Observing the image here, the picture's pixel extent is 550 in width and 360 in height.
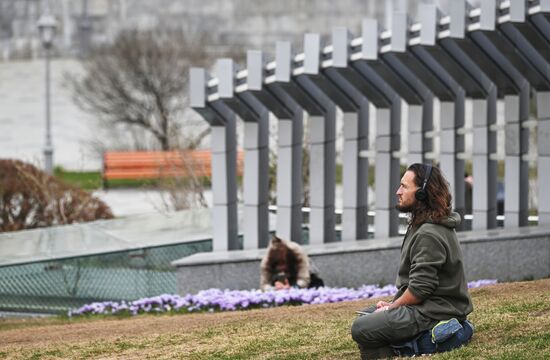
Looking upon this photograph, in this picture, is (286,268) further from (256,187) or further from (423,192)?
(423,192)

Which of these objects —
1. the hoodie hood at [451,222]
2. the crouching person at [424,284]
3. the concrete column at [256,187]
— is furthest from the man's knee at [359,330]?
the concrete column at [256,187]

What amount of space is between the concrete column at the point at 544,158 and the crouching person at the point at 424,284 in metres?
8.71

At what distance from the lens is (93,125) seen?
5425cm

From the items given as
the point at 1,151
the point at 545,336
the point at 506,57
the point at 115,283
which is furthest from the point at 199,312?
the point at 1,151

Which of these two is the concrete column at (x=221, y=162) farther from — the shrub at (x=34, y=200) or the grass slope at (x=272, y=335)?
the grass slope at (x=272, y=335)

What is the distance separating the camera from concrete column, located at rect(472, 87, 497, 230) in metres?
20.6

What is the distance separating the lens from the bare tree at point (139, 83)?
4700cm

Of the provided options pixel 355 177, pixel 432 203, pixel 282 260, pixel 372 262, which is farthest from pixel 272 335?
pixel 355 177

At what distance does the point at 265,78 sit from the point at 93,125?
3344 cm

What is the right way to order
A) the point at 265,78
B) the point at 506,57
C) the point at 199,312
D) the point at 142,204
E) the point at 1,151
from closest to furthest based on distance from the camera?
the point at 199,312 → the point at 506,57 → the point at 265,78 → the point at 142,204 → the point at 1,151

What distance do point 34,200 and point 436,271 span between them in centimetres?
1636

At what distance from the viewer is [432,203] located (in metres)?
11.1

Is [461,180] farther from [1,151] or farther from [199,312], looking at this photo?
[1,151]

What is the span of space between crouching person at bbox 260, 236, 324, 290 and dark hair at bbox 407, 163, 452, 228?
782 centimetres
